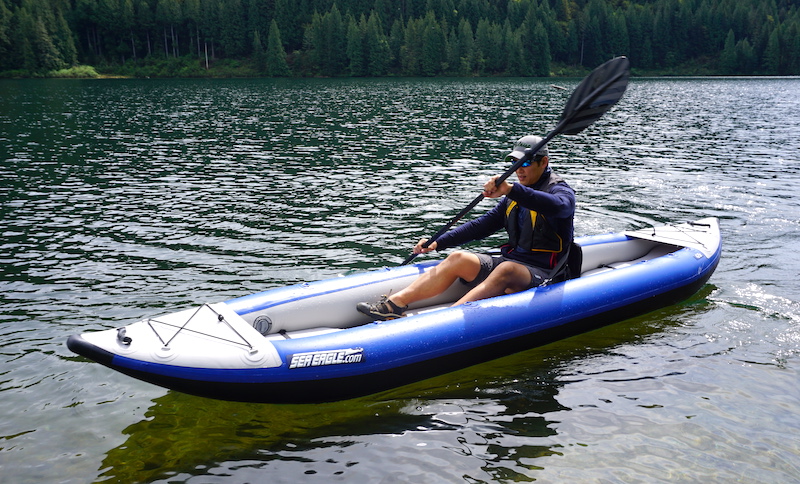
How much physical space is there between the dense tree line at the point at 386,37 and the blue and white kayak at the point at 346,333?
8227cm

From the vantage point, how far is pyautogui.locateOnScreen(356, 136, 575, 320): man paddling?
250 inches

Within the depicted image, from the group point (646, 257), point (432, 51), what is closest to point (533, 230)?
point (646, 257)

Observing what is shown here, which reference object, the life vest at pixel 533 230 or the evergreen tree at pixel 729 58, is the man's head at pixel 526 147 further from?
the evergreen tree at pixel 729 58

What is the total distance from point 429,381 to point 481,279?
4.75 ft

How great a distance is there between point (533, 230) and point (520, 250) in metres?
0.34

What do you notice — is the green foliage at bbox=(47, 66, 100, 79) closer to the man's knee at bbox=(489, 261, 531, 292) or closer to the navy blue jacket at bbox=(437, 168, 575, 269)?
the navy blue jacket at bbox=(437, 168, 575, 269)

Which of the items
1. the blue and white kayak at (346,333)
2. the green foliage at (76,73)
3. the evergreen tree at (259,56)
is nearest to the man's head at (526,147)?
the blue and white kayak at (346,333)

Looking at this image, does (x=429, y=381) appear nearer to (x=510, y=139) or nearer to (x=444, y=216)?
(x=444, y=216)

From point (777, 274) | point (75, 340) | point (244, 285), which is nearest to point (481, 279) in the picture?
point (244, 285)

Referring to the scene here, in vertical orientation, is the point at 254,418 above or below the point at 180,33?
below

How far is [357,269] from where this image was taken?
9.32m

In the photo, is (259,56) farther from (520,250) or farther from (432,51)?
(520,250)

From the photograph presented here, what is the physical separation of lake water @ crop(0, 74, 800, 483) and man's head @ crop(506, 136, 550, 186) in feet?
6.38

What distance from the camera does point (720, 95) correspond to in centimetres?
5094
